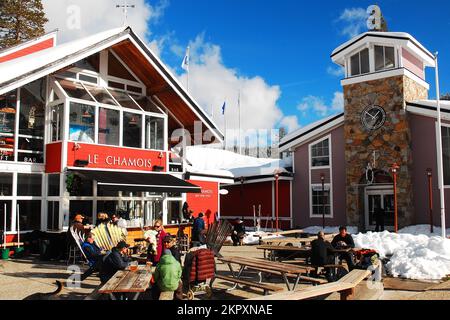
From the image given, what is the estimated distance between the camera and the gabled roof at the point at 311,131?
2227 centimetres

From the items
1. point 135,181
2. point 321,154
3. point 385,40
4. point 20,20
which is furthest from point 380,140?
point 20,20

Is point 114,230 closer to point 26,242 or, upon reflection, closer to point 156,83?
point 26,242

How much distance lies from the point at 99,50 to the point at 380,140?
13193mm

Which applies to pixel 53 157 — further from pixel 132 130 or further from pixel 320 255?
pixel 320 255

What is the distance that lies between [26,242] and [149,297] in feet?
22.6

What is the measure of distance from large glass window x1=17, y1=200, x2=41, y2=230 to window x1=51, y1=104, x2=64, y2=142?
2012mm

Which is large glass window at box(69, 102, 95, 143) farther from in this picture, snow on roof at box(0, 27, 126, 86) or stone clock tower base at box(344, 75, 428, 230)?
stone clock tower base at box(344, 75, 428, 230)

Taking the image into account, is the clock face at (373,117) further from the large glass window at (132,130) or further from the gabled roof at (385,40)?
the large glass window at (132,130)

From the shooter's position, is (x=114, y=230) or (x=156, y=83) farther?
(x=156, y=83)

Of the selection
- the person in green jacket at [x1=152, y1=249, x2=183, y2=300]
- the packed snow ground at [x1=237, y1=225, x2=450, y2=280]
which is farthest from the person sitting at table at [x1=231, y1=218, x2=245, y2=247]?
the person in green jacket at [x1=152, y1=249, x2=183, y2=300]

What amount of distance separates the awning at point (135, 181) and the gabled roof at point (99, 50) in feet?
9.19

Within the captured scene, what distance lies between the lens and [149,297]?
728cm

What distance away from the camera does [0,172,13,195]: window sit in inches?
488
